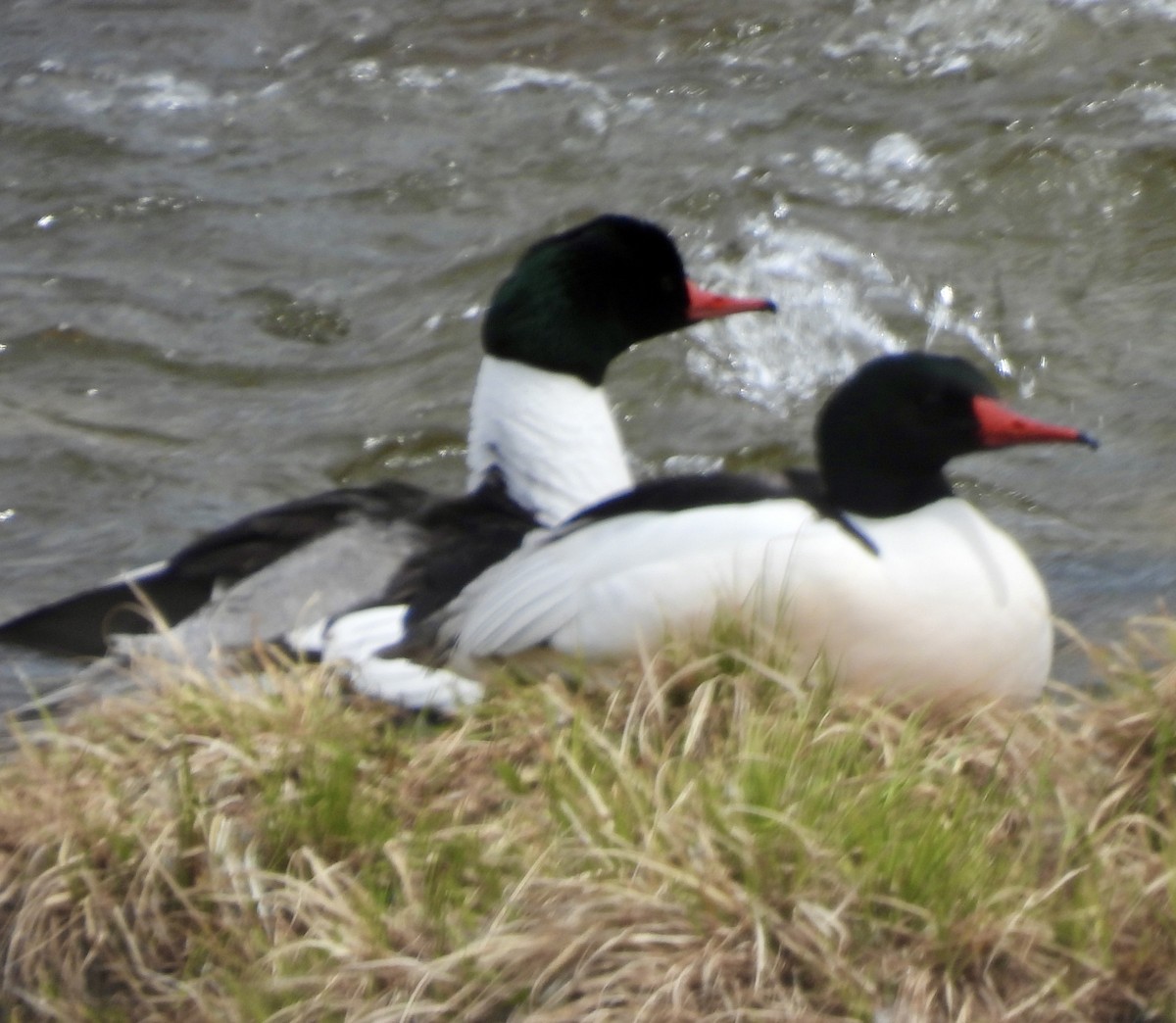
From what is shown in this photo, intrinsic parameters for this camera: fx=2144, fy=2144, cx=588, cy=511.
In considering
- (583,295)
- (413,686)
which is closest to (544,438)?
(583,295)

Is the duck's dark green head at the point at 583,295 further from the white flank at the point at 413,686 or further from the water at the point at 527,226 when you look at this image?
the white flank at the point at 413,686

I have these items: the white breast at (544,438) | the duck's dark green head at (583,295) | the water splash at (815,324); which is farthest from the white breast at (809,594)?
the water splash at (815,324)

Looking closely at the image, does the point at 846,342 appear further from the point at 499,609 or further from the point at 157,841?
the point at 157,841

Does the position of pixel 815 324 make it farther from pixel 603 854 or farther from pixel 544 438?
pixel 603 854

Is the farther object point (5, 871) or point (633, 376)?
point (633, 376)

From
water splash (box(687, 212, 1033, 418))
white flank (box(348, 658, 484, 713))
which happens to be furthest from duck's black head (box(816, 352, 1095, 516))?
water splash (box(687, 212, 1033, 418))

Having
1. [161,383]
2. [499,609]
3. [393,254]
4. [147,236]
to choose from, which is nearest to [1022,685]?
[499,609]

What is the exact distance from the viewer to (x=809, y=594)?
3.95 metres

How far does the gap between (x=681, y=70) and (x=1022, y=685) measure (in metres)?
6.66

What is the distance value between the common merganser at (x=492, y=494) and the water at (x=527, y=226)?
1388 millimetres

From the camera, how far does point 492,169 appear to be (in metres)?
9.48

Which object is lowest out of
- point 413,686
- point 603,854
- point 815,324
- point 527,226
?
point 815,324

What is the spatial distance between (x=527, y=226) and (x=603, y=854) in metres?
6.21

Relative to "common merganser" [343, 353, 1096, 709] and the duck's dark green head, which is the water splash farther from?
"common merganser" [343, 353, 1096, 709]
